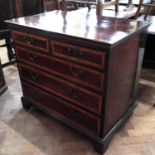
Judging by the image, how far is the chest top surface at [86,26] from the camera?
116 centimetres

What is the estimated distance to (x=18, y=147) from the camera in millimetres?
1524

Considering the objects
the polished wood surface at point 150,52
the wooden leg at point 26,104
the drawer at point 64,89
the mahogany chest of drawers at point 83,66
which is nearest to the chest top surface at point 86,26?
the mahogany chest of drawers at point 83,66

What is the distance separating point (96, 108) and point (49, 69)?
46cm

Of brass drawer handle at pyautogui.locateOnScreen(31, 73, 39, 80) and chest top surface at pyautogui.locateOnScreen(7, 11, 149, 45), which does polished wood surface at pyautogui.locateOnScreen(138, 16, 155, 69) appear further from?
brass drawer handle at pyautogui.locateOnScreen(31, 73, 39, 80)

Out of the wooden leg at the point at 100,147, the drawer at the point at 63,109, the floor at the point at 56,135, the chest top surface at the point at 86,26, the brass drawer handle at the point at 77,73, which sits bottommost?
the floor at the point at 56,135

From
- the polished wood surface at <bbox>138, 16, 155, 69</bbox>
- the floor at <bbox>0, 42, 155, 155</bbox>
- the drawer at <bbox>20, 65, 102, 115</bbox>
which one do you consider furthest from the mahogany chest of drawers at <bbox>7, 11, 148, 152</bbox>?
the polished wood surface at <bbox>138, 16, 155, 69</bbox>

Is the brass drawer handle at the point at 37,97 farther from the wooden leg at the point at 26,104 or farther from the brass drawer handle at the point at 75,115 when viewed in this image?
the brass drawer handle at the point at 75,115

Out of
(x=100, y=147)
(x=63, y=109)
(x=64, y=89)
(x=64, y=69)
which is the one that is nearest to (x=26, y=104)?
(x=63, y=109)

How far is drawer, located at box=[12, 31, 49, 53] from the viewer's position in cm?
138

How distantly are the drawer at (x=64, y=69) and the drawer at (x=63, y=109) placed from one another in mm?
253

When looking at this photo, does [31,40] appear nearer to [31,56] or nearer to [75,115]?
[31,56]

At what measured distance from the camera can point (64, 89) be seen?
145 cm

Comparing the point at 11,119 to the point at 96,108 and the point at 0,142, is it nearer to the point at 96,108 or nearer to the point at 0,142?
the point at 0,142

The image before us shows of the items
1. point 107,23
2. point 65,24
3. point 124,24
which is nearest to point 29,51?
point 65,24
